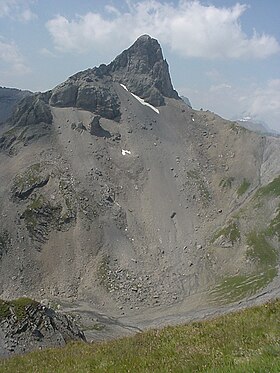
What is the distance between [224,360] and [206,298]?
336 feet

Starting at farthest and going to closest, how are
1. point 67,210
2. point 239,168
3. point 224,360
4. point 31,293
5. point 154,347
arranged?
1. point 239,168
2. point 67,210
3. point 31,293
4. point 154,347
5. point 224,360

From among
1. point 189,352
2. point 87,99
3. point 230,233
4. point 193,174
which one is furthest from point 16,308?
point 87,99

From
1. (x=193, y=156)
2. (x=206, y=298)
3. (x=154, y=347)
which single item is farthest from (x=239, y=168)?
(x=154, y=347)

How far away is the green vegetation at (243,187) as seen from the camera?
145 metres

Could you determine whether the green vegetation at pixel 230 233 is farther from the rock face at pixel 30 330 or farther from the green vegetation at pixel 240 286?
the rock face at pixel 30 330

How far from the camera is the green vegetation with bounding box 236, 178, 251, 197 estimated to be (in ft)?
475

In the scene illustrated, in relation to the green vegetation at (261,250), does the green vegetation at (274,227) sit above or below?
above

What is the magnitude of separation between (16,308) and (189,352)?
42.0 metres

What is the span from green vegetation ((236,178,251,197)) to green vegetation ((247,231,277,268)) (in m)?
22.8

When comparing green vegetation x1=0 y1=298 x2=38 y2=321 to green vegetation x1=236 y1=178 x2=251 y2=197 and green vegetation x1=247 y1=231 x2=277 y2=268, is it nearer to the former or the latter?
green vegetation x1=247 y1=231 x2=277 y2=268

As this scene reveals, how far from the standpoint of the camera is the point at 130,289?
111500 millimetres

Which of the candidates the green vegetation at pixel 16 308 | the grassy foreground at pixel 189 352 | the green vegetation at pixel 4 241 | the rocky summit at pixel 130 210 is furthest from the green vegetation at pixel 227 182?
the grassy foreground at pixel 189 352

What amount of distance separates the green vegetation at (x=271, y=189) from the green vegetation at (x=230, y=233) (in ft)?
57.0

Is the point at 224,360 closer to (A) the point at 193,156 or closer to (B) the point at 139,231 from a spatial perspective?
(B) the point at 139,231
